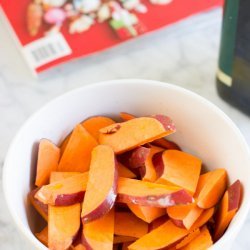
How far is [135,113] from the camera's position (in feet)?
1.62

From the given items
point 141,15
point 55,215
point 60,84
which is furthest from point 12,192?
point 141,15

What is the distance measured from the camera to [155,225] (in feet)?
1.36

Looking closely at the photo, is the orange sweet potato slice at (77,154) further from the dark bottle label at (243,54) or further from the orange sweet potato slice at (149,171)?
the dark bottle label at (243,54)

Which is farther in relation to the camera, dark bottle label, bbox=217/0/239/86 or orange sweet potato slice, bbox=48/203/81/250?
dark bottle label, bbox=217/0/239/86

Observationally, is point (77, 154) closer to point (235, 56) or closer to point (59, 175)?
point (59, 175)

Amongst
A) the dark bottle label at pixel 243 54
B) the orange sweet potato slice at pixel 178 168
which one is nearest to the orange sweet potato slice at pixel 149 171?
the orange sweet potato slice at pixel 178 168

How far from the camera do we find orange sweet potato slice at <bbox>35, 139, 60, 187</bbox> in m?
0.45

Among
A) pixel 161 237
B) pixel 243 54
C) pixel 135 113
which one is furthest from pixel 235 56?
pixel 161 237

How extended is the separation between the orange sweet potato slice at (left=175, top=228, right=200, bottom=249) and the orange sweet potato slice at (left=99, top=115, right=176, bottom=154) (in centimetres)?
Result: 8

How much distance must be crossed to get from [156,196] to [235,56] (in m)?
0.23

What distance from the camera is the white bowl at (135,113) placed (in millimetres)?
421

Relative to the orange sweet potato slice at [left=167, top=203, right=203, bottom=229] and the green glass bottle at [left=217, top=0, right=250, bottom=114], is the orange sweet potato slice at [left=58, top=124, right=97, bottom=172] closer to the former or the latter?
the orange sweet potato slice at [left=167, top=203, right=203, bottom=229]

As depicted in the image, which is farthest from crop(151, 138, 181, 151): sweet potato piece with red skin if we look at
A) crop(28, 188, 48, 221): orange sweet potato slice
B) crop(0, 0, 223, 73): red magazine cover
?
crop(0, 0, 223, 73): red magazine cover

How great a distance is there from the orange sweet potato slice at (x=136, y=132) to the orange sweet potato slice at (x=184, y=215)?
0.20 feet
